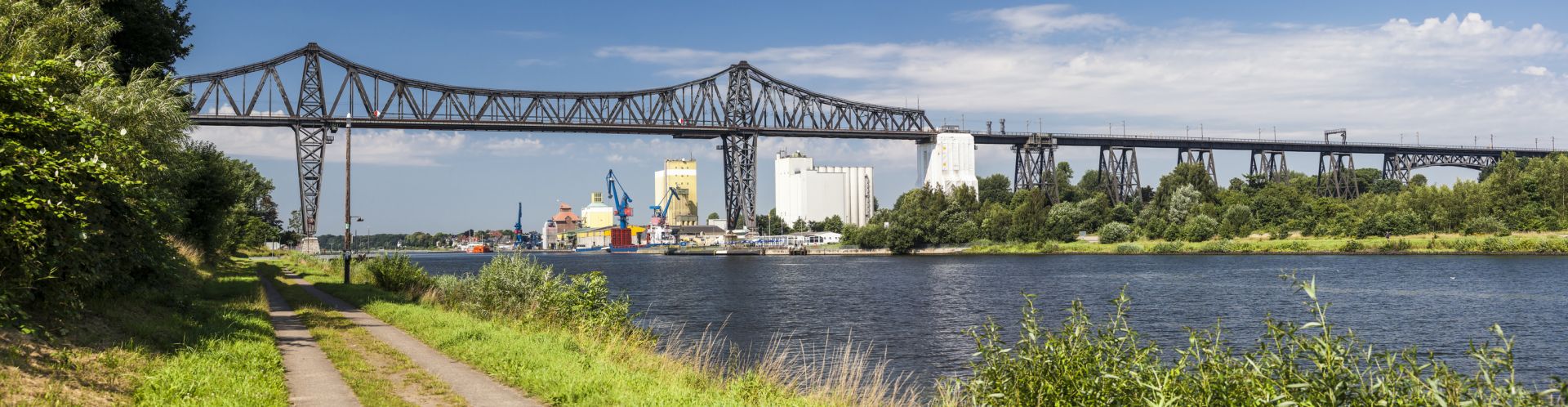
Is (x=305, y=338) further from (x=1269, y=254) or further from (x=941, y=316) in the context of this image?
(x=1269, y=254)

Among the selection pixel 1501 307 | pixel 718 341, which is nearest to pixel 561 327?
pixel 718 341

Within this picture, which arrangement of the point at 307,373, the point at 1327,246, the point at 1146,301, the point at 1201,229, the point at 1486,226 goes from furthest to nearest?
the point at 1201,229, the point at 1327,246, the point at 1486,226, the point at 1146,301, the point at 307,373

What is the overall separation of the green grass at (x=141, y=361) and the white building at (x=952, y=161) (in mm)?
142129

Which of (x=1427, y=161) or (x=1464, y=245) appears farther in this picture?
(x=1427, y=161)

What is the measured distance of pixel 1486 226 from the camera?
103062 mm

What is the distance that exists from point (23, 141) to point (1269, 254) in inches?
4552

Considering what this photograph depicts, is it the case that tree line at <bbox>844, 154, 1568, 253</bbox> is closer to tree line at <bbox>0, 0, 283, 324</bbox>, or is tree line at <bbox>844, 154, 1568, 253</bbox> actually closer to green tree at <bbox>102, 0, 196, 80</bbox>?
green tree at <bbox>102, 0, 196, 80</bbox>

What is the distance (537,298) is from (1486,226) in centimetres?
10664

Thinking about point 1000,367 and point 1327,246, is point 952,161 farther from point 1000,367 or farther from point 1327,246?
point 1000,367

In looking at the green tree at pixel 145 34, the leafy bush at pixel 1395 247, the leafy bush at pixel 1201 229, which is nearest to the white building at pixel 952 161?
the leafy bush at pixel 1201 229

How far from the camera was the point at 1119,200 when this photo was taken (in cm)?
14962

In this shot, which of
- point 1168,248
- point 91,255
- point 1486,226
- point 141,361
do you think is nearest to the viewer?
point 141,361

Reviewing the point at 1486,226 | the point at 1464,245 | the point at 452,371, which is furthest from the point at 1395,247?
the point at 452,371

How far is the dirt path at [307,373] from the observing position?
46.3 ft
